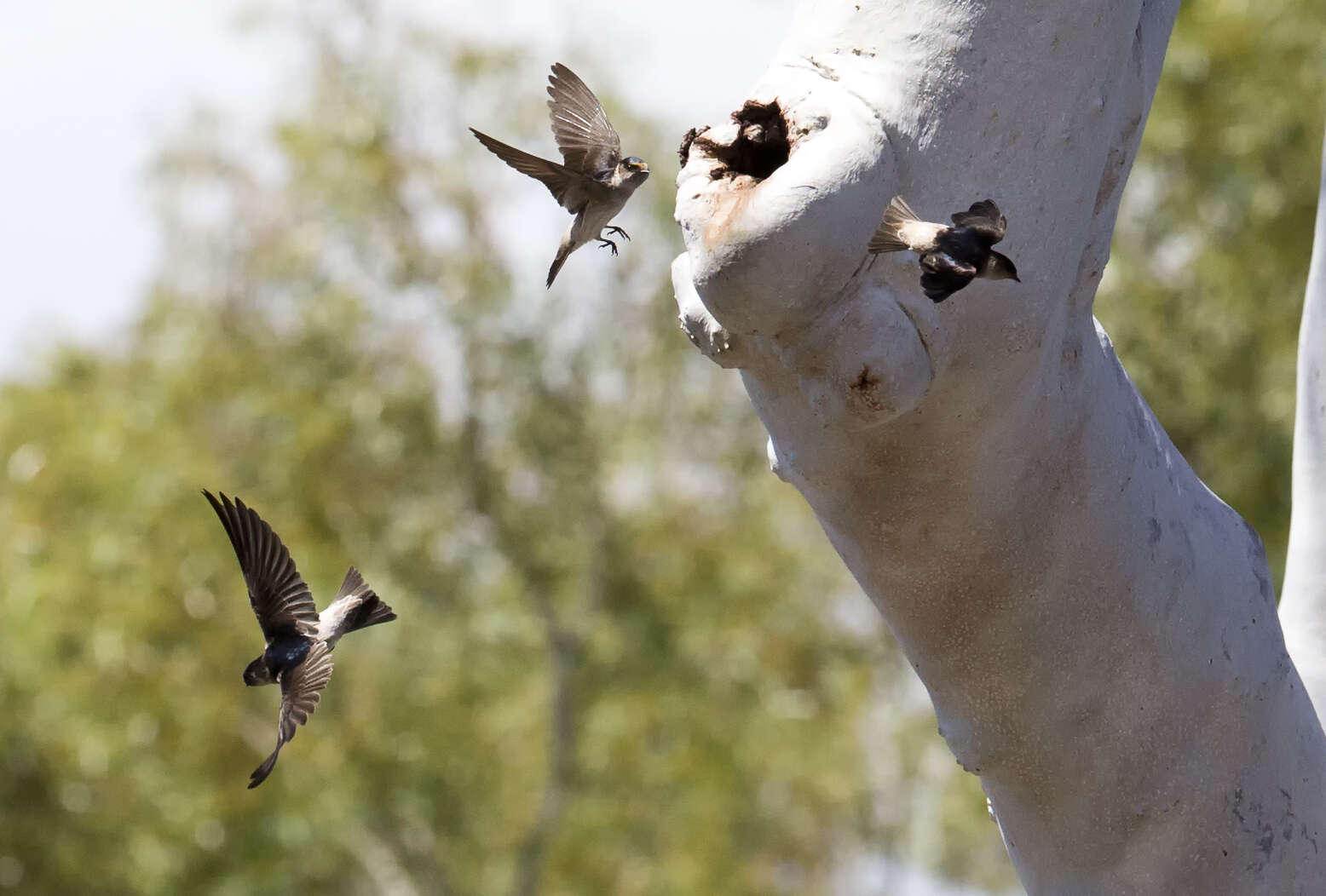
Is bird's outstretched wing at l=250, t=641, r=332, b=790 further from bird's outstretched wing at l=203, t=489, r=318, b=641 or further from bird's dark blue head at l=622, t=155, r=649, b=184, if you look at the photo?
bird's dark blue head at l=622, t=155, r=649, b=184

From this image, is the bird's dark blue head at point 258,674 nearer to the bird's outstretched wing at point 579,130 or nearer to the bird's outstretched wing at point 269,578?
the bird's outstretched wing at point 269,578

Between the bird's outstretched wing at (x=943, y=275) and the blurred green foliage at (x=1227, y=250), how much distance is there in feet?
20.0

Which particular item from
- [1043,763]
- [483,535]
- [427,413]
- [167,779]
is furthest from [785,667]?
[1043,763]

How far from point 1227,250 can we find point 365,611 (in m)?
6.37

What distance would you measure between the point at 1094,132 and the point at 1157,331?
6383 millimetres

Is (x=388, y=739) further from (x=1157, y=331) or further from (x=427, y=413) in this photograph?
(x=1157, y=331)

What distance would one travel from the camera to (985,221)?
1.33 metres

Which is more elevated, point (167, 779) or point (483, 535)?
point (483, 535)

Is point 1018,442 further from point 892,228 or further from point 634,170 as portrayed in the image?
point 634,170

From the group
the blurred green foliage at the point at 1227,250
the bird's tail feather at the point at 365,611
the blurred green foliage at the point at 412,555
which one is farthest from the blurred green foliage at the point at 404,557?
the bird's tail feather at the point at 365,611

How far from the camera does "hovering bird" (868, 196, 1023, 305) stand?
4.21ft

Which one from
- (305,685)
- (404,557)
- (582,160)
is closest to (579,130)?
(582,160)

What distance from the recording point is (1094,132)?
5.01ft

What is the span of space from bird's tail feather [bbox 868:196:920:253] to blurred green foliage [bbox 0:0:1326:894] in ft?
22.5
